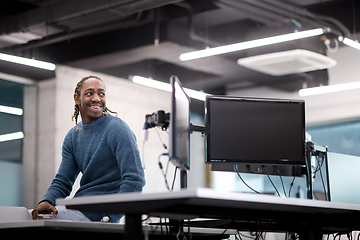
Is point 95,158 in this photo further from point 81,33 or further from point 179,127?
point 81,33

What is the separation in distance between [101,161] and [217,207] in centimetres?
86

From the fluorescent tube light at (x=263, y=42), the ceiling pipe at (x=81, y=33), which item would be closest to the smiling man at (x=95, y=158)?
the fluorescent tube light at (x=263, y=42)

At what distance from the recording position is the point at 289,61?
609cm

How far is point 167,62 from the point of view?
863 centimetres

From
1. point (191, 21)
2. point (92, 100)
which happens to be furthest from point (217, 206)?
point (191, 21)

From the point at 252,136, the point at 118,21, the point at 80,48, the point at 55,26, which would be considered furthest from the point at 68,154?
the point at 80,48

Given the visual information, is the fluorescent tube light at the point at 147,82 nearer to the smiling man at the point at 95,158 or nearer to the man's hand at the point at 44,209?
the smiling man at the point at 95,158

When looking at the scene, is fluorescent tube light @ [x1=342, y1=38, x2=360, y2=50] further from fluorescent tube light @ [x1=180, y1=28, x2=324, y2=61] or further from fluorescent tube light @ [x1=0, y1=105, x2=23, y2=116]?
fluorescent tube light @ [x1=0, y1=105, x2=23, y2=116]

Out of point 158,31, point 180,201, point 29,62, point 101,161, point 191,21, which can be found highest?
point 191,21

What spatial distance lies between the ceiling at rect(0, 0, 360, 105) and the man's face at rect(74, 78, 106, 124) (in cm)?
301

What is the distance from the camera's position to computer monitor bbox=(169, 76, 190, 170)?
1916 millimetres

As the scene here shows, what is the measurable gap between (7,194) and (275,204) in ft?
17.9

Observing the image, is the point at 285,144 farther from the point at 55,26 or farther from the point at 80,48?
the point at 80,48

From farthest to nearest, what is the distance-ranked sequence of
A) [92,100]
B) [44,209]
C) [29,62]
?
[29,62], [92,100], [44,209]
